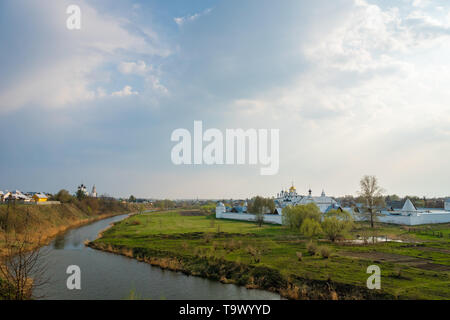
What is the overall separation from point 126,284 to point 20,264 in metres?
9.14

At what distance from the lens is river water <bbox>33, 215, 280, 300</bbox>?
1650 cm

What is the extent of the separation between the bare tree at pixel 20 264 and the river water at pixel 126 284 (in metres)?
0.82

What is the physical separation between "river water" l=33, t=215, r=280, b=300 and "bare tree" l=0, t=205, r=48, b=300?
816 millimetres

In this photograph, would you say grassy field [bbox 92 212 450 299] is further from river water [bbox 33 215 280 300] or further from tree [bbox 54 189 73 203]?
tree [bbox 54 189 73 203]

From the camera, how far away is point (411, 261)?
21.6 m

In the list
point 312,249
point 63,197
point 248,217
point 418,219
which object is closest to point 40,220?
point 63,197

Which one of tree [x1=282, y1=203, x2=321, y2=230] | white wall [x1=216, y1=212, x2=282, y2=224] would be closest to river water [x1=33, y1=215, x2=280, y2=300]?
tree [x1=282, y1=203, x2=321, y2=230]

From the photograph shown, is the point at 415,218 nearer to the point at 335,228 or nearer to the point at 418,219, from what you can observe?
the point at 418,219

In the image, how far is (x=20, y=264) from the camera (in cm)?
1066
